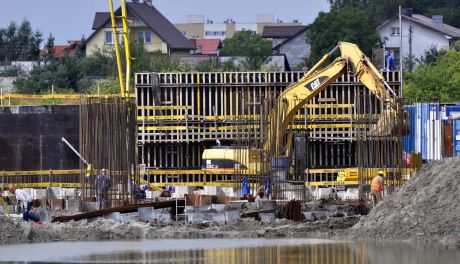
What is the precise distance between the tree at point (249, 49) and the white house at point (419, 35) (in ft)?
29.5

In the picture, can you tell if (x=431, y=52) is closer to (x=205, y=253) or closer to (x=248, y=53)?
(x=248, y=53)

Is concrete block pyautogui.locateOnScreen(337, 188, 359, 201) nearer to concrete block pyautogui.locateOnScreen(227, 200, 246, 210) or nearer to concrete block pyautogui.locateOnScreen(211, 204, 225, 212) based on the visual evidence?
concrete block pyautogui.locateOnScreen(227, 200, 246, 210)

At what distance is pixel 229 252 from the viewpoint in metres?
34.9

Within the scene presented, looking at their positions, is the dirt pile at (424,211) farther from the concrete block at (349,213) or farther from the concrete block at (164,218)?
the concrete block at (164,218)

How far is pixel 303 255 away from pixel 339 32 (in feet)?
248

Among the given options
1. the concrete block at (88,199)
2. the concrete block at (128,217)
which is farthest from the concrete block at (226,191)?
the concrete block at (128,217)

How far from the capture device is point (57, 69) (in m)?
97.1

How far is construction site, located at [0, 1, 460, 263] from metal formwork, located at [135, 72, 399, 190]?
0.05 metres

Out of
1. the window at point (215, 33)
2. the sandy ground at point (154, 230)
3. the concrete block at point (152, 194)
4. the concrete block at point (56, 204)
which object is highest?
the window at point (215, 33)

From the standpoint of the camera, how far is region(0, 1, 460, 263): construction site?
39500mm

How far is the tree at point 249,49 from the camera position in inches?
4332

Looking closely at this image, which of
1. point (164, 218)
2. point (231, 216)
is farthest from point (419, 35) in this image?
point (231, 216)

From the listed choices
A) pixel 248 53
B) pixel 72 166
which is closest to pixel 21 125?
pixel 72 166

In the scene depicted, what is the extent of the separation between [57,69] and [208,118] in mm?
35839
